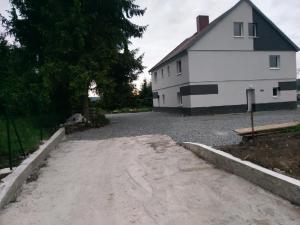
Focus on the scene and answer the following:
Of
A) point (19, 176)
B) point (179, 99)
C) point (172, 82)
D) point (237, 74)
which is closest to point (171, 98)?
point (172, 82)

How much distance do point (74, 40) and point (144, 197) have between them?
13143 millimetres

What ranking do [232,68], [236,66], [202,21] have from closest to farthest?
[232,68] → [236,66] → [202,21]

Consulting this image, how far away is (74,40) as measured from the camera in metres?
16.9

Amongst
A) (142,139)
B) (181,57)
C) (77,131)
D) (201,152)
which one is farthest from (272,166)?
(181,57)

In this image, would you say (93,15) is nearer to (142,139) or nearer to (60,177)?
(142,139)

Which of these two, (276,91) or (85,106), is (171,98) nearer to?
(276,91)

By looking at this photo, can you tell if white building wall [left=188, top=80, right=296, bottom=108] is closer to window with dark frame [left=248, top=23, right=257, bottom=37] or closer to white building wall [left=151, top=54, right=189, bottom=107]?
white building wall [left=151, top=54, right=189, bottom=107]

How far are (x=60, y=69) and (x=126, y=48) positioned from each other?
5.21 m

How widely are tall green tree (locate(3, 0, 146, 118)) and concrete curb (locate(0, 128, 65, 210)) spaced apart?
24.2 ft

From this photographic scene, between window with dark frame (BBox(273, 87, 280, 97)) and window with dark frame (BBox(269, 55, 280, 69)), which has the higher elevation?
window with dark frame (BBox(269, 55, 280, 69))

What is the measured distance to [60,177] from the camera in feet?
24.3

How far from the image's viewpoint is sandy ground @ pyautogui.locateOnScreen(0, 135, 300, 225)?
183 inches

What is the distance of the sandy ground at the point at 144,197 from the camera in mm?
4648

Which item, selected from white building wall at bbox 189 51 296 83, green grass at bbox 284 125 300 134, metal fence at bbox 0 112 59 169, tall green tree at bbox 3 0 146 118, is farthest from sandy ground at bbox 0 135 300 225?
white building wall at bbox 189 51 296 83
